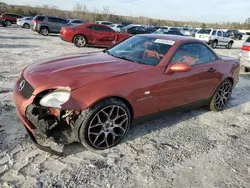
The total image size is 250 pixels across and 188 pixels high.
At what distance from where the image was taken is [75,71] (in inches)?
133

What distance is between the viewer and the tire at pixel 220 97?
5.09m

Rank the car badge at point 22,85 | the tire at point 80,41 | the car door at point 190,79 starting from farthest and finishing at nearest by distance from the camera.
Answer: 1. the tire at point 80,41
2. the car door at point 190,79
3. the car badge at point 22,85

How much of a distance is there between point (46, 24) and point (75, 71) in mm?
20515

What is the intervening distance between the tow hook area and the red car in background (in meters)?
12.4

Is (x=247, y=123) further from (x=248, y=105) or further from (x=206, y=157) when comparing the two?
(x=206, y=157)

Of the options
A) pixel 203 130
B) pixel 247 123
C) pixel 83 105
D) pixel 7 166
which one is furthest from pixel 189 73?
pixel 7 166

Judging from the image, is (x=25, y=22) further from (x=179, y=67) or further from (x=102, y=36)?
(x=179, y=67)

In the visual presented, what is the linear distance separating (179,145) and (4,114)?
2.89 metres

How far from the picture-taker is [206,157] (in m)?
3.48

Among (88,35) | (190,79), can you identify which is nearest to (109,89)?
(190,79)

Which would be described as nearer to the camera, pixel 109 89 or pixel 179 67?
pixel 109 89

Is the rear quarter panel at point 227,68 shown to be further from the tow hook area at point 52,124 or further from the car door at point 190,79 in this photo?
the tow hook area at point 52,124

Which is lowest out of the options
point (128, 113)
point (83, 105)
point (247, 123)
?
point (247, 123)

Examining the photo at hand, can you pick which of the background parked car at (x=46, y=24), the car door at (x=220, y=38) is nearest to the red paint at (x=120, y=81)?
the car door at (x=220, y=38)
